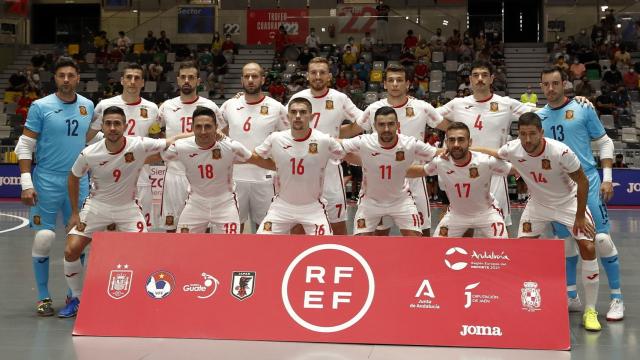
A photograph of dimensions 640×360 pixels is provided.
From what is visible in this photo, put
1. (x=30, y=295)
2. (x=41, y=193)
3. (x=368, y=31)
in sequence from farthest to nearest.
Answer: (x=368, y=31) → (x=30, y=295) → (x=41, y=193)

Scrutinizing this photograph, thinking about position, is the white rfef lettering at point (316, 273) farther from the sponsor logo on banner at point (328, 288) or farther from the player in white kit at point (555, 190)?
the player in white kit at point (555, 190)

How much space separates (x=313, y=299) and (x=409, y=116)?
3.06 metres

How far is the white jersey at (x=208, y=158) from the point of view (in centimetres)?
840

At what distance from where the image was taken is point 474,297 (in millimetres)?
7086

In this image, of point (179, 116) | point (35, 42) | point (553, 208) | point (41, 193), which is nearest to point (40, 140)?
point (41, 193)

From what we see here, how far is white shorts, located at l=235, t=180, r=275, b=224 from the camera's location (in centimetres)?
945

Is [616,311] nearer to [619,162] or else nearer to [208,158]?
[208,158]

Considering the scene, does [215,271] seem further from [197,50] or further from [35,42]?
[35,42]

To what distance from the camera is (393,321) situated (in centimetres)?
708

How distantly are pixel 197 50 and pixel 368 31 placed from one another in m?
6.61

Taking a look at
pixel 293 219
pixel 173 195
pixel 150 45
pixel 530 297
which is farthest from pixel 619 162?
pixel 150 45

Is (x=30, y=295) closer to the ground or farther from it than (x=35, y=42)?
closer to the ground

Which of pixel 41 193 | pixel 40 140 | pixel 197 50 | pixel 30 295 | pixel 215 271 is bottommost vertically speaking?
pixel 30 295

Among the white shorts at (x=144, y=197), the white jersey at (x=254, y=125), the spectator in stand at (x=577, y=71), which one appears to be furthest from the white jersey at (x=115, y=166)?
the spectator in stand at (x=577, y=71)
